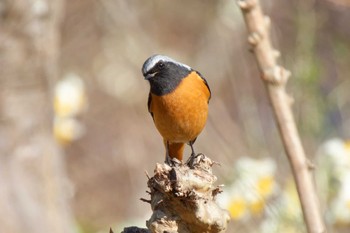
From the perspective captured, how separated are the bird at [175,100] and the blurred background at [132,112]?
89cm

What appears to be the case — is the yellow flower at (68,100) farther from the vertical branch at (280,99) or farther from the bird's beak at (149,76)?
the vertical branch at (280,99)

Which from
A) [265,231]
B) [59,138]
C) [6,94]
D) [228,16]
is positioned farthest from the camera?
[228,16]

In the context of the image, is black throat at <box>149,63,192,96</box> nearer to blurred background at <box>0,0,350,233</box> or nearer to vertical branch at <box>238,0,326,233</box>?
vertical branch at <box>238,0,326,233</box>

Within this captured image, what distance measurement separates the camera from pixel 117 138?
10.1 meters

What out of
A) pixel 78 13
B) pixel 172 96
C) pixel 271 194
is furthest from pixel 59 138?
pixel 78 13

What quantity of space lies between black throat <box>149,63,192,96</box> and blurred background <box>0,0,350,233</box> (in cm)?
94

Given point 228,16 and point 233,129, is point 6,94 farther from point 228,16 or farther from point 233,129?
point 228,16

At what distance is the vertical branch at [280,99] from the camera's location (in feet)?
9.29

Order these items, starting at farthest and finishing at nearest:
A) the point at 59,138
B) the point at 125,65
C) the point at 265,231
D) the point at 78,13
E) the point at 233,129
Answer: the point at 78,13 → the point at 125,65 → the point at 233,129 → the point at 59,138 → the point at 265,231

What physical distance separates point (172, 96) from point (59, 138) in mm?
2851

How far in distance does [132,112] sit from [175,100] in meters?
6.49

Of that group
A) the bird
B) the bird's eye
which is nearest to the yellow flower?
the bird

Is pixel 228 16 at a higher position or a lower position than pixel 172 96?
higher

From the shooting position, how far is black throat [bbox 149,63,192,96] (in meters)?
3.50
